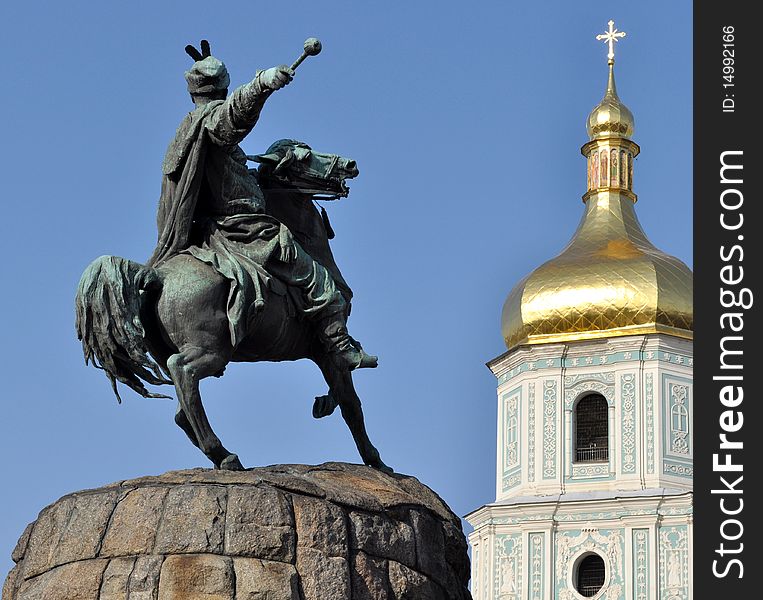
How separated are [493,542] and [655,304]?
559cm

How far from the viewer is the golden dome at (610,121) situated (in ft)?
152

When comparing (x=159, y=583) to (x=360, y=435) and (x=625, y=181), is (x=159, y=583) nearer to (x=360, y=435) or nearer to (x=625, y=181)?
(x=360, y=435)

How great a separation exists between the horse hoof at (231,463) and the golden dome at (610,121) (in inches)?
1447

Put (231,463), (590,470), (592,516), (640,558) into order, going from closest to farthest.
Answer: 1. (231,463)
2. (640,558)
3. (592,516)
4. (590,470)

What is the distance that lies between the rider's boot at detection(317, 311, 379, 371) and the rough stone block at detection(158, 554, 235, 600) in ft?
5.78

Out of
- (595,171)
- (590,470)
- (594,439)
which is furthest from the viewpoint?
(595,171)

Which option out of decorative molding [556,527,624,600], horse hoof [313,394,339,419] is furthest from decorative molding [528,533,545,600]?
horse hoof [313,394,339,419]

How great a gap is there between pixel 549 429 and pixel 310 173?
105 feet

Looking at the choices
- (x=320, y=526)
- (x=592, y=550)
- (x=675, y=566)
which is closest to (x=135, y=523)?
(x=320, y=526)

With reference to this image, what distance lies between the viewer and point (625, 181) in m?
46.2

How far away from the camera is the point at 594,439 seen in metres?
43.0

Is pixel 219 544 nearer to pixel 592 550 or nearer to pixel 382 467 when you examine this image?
pixel 382 467

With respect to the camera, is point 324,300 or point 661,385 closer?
point 324,300
